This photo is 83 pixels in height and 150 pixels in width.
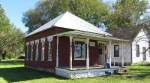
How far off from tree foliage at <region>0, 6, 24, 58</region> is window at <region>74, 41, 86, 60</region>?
40526 millimetres

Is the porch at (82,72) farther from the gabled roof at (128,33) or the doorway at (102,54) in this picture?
the gabled roof at (128,33)

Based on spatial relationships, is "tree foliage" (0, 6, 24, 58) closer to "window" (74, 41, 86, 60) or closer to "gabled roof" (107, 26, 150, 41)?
"gabled roof" (107, 26, 150, 41)

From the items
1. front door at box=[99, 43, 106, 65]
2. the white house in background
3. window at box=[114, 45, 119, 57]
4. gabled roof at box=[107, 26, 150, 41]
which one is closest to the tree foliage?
gabled roof at box=[107, 26, 150, 41]

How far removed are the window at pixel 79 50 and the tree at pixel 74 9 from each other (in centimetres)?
2926

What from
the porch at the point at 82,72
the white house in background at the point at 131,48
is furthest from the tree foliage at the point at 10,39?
the porch at the point at 82,72

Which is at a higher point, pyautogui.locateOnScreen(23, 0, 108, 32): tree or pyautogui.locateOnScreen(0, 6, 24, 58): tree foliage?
pyautogui.locateOnScreen(23, 0, 108, 32): tree

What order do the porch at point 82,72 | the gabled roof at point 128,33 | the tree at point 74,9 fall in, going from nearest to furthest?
the porch at point 82,72 < the gabled roof at point 128,33 < the tree at point 74,9

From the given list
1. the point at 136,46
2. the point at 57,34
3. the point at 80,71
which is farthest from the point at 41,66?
the point at 136,46

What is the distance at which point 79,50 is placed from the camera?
81.9 feet

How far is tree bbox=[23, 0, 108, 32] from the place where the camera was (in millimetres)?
54625

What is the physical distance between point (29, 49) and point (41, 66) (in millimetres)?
5757

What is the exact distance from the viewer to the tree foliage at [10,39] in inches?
2639

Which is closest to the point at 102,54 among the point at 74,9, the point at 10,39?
the point at 74,9

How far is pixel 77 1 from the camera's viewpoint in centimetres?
5525
